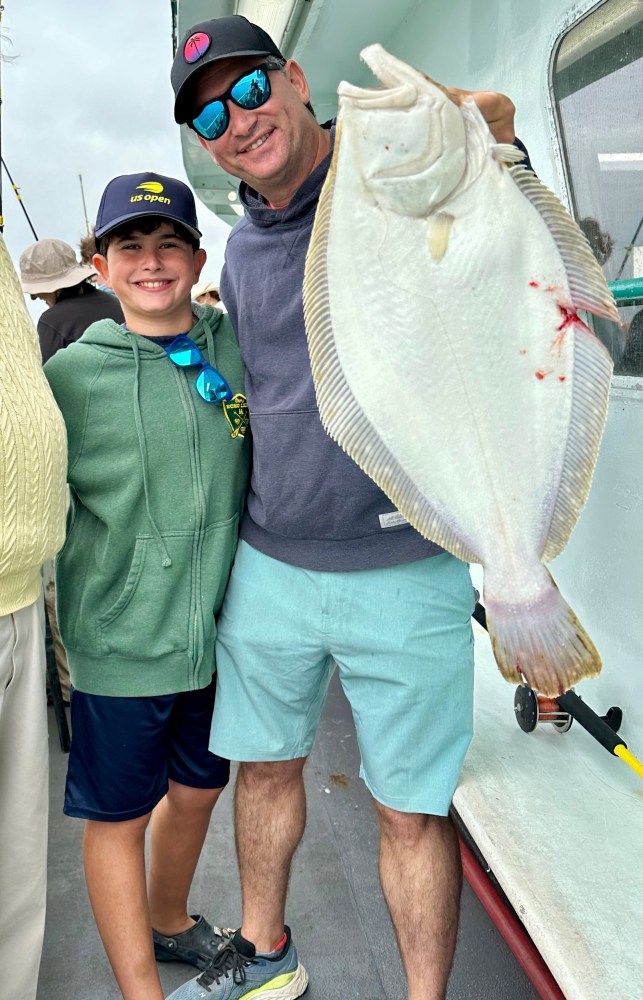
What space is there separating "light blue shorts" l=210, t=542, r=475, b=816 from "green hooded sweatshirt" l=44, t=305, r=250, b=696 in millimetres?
135

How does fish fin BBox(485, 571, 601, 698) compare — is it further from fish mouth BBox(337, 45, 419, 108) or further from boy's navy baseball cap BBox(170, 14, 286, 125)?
boy's navy baseball cap BBox(170, 14, 286, 125)

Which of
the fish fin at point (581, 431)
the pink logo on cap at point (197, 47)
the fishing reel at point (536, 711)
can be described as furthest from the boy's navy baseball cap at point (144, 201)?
the fishing reel at point (536, 711)

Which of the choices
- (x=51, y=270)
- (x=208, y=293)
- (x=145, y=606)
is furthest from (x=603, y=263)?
(x=208, y=293)

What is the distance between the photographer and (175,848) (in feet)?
8.07

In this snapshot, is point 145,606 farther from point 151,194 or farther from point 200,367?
point 151,194

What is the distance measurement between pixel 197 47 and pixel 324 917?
2588 millimetres

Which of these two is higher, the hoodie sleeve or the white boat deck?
the hoodie sleeve

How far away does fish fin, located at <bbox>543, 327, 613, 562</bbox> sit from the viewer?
150 cm

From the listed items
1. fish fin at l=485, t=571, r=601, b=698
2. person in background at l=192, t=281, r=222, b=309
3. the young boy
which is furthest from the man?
person in background at l=192, t=281, r=222, b=309

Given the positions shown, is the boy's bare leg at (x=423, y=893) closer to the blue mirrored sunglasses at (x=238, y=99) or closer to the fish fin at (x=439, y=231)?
the fish fin at (x=439, y=231)

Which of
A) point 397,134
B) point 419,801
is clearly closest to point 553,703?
point 419,801

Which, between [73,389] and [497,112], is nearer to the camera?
[497,112]

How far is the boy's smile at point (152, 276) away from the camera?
6.98ft

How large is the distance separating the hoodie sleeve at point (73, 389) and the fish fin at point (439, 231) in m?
1.00
